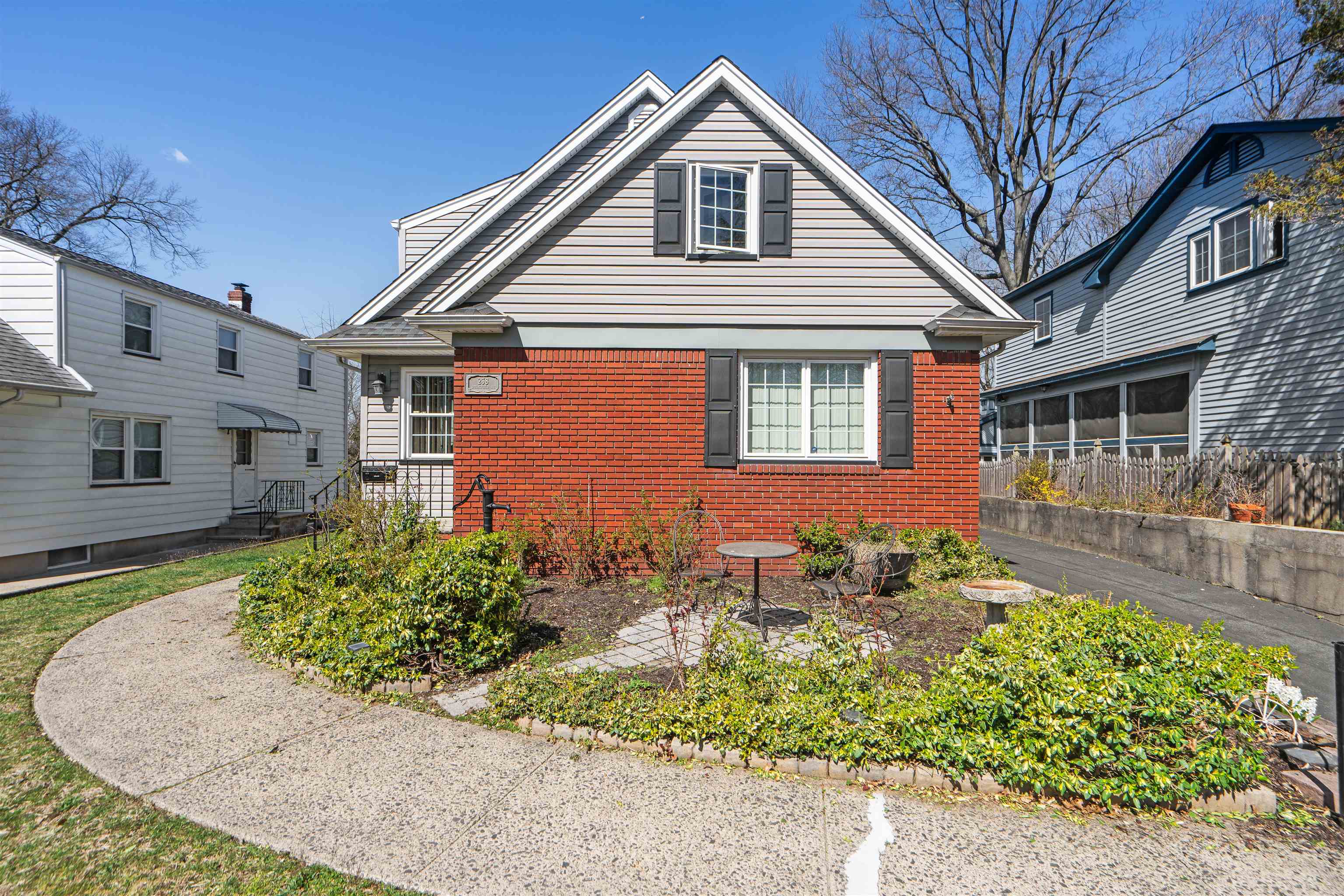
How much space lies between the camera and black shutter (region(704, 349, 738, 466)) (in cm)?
851

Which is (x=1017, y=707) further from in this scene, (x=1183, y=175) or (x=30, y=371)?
(x=1183, y=175)

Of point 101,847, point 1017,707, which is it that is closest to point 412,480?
point 101,847

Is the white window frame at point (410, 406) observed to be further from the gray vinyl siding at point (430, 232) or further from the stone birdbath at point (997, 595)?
the stone birdbath at point (997, 595)

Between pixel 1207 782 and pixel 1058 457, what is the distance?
1660 centimetres

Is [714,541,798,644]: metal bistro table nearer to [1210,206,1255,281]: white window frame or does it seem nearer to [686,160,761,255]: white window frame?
[686,160,761,255]: white window frame

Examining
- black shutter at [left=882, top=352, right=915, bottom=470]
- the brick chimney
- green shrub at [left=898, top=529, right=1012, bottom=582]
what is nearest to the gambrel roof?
black shutter at [left=882, top=352, right=915, bottom=470]

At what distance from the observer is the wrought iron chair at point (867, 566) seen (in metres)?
5.93

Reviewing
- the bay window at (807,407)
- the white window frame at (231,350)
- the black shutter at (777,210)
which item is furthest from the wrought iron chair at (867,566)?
the white window frame at (231,350)

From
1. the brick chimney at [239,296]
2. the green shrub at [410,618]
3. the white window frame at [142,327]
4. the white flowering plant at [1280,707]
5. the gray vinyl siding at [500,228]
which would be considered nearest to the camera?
the white flowering plant at [1280,707]

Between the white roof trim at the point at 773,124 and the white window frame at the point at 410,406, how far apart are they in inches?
114

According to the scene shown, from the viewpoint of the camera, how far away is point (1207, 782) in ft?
10.9

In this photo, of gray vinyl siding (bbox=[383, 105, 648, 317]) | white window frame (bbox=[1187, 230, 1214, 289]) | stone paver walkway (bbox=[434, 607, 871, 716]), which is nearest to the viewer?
stone paver walkway (bbox=[434, 607, 871, 716])

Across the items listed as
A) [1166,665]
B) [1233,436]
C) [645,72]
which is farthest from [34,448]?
[1233,436]

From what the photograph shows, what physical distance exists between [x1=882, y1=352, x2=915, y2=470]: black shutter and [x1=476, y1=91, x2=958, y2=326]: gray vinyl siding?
615mm
